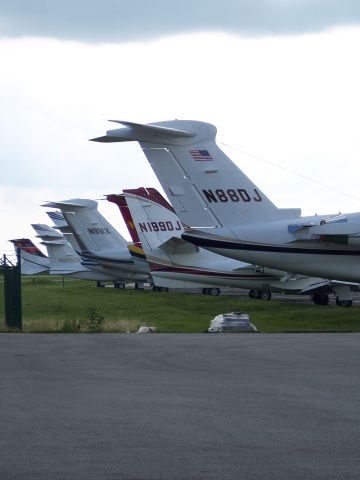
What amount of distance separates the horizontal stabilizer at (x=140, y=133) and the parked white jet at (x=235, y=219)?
18 cm

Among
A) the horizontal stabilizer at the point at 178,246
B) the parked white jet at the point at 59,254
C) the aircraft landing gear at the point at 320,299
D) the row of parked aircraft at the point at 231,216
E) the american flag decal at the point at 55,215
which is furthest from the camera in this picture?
the parked white jet at the point at 59,254

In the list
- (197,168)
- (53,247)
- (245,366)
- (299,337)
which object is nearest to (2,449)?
(245,366)

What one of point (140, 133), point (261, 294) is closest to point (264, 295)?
point (261, 294)

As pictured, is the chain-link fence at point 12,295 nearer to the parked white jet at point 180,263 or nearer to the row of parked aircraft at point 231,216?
the row of parked aircraft at point 231,216

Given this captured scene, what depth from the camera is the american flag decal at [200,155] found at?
26281 millimetres

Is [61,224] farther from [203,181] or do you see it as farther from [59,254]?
[203,181]


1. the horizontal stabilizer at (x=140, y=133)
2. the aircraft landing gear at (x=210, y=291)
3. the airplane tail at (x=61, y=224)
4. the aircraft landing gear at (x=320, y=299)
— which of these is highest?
the airplane tail at (x=61, y=224)

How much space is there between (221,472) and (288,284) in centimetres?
3711

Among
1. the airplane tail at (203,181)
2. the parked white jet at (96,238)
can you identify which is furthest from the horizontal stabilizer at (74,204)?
the airplane tail at (203,181)

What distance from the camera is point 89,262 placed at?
70.4m

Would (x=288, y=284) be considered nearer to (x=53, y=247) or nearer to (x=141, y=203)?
(x=141, y=203)

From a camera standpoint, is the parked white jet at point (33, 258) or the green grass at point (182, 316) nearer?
the green grass at point (182, 316)

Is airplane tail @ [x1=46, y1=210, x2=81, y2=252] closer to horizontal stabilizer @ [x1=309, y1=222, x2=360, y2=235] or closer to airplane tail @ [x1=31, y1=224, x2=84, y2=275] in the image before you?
airplane tail @ [x1=31, y1=224, x2=84, y2=275]

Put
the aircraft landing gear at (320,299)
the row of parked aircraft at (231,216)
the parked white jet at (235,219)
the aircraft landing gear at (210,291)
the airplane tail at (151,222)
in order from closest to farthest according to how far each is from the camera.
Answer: the row of parked aircraft at (231,216)
the parked white jet at (235,219)
the aircraft landing gear at (320,299)
the airplane tail at (151,222)
the aircraft landing gear at (210,291)
